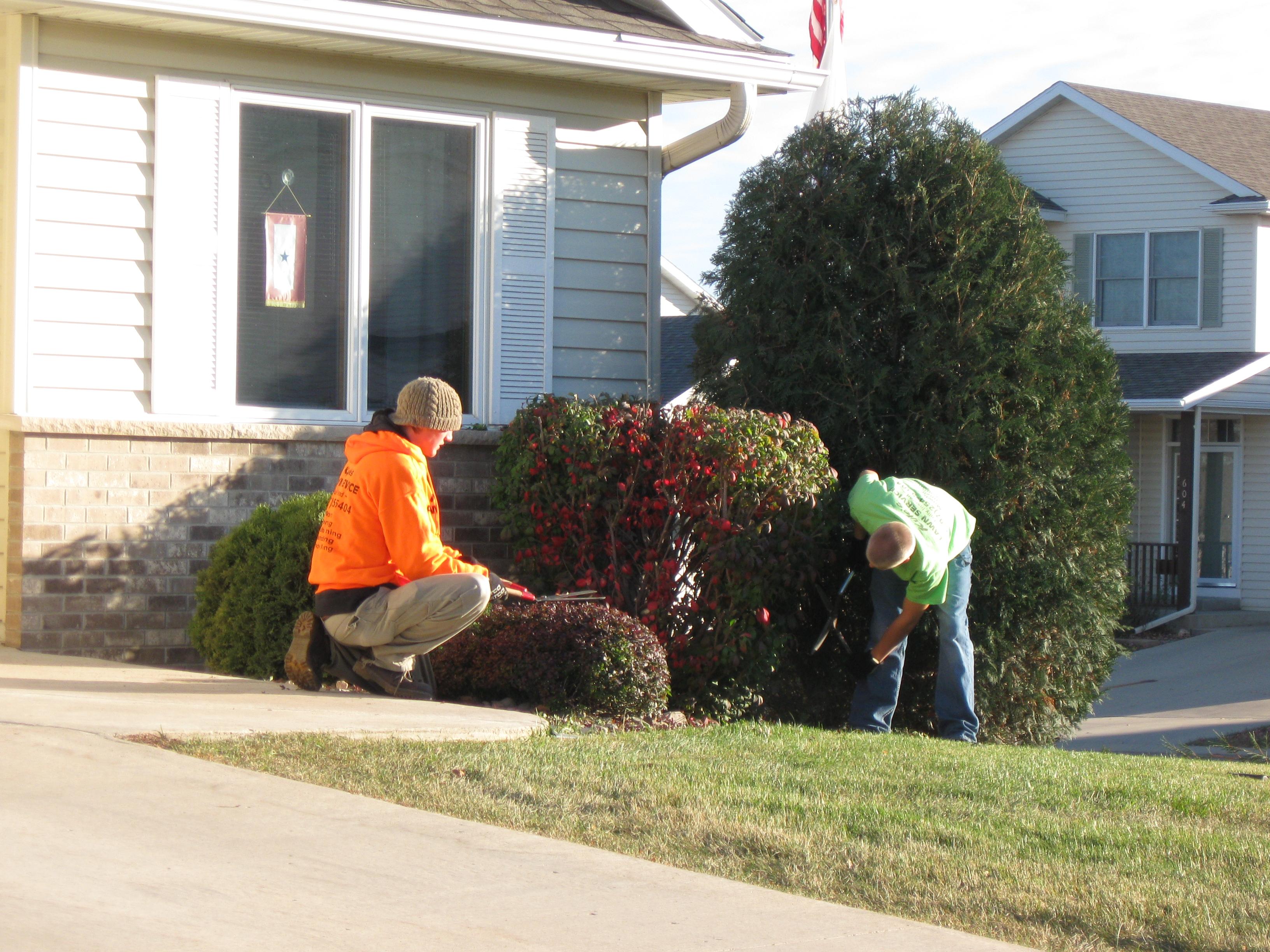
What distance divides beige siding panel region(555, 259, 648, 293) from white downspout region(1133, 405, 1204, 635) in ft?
45.3

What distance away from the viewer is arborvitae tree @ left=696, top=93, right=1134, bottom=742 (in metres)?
Result: 8.59

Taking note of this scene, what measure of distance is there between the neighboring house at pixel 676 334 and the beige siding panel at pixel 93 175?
7.66m

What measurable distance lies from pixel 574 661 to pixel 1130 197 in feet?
63.7

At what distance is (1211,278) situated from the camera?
22.4m

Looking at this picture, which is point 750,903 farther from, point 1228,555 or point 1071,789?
point 1228,555

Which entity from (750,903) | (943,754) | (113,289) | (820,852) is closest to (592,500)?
(943,754)

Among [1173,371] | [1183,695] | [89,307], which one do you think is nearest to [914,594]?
[89,307]

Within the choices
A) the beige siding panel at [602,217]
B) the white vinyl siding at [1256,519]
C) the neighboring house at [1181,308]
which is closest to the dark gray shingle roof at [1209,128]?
the neighboring house at [1181,308]

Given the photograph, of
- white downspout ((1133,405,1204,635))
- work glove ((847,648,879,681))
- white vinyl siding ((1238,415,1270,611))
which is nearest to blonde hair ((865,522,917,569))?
work glove ((847,648,879,681))

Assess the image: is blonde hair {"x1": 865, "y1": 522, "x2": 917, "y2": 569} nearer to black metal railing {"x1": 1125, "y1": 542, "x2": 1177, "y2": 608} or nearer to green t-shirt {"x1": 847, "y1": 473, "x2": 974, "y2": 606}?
green t-shirt {"x1": 847, "y1": 473, "x2": 974, "y2": 606}

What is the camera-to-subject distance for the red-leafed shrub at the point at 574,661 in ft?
22.3

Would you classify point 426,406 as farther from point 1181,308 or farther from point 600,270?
point 1181,308

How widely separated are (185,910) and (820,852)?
1941mm

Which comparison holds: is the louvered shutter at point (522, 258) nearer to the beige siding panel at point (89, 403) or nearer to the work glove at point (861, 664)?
the beige siding panel at point (89, 403)
